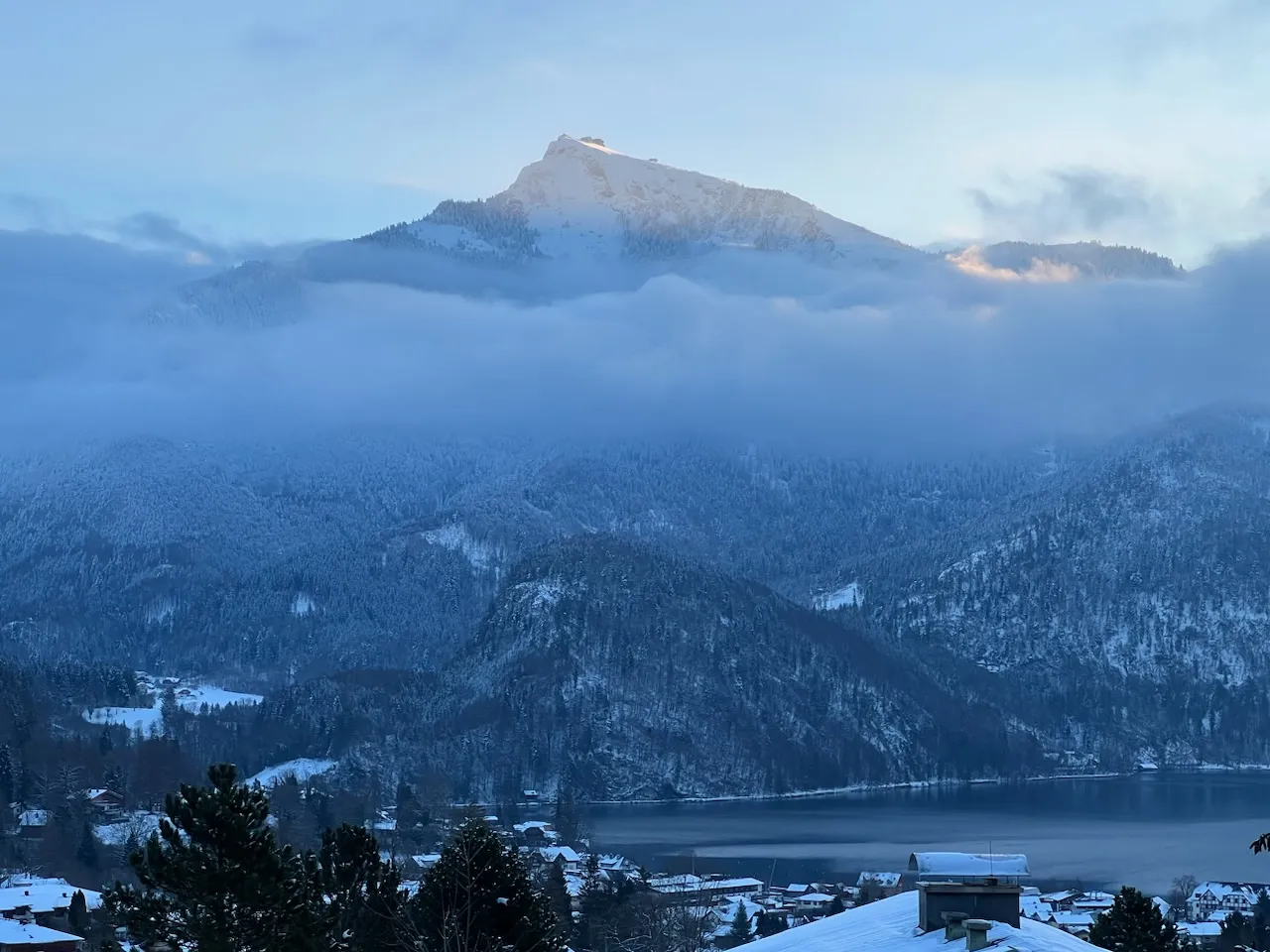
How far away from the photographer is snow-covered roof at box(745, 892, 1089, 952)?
33750 mm

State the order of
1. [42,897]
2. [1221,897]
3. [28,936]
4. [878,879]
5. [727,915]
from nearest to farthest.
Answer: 1. [28,936]
2. [42,897]
3. [727,915]
4. [1221,897]
5. [878,879]

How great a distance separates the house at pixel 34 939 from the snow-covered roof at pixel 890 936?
149 ft

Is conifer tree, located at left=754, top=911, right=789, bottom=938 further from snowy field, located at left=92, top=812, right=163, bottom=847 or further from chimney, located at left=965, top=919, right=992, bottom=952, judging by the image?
chimney, located at left=965, top=919, right=992, bottom=952

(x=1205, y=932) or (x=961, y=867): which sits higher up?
(x=961, y=867)

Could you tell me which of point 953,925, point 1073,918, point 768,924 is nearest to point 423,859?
point 768,924

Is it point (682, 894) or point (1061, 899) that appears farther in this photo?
point (1061, 899)

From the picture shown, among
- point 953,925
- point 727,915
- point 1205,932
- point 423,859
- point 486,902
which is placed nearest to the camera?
point 953,925

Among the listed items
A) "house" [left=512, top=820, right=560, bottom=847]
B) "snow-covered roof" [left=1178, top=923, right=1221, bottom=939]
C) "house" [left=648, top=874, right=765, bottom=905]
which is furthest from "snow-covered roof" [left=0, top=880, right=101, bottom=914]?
"house" [left=512, top=820, right=560, bottom=847]

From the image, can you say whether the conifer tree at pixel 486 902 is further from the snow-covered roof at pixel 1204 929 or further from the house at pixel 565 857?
the house at pixel 565 857

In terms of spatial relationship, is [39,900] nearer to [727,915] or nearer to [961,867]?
[727,915]

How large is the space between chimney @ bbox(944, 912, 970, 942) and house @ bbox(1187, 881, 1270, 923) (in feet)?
318

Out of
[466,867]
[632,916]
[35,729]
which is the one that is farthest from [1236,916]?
[35,729]

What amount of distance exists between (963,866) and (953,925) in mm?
4727

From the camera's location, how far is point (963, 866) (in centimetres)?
3978
